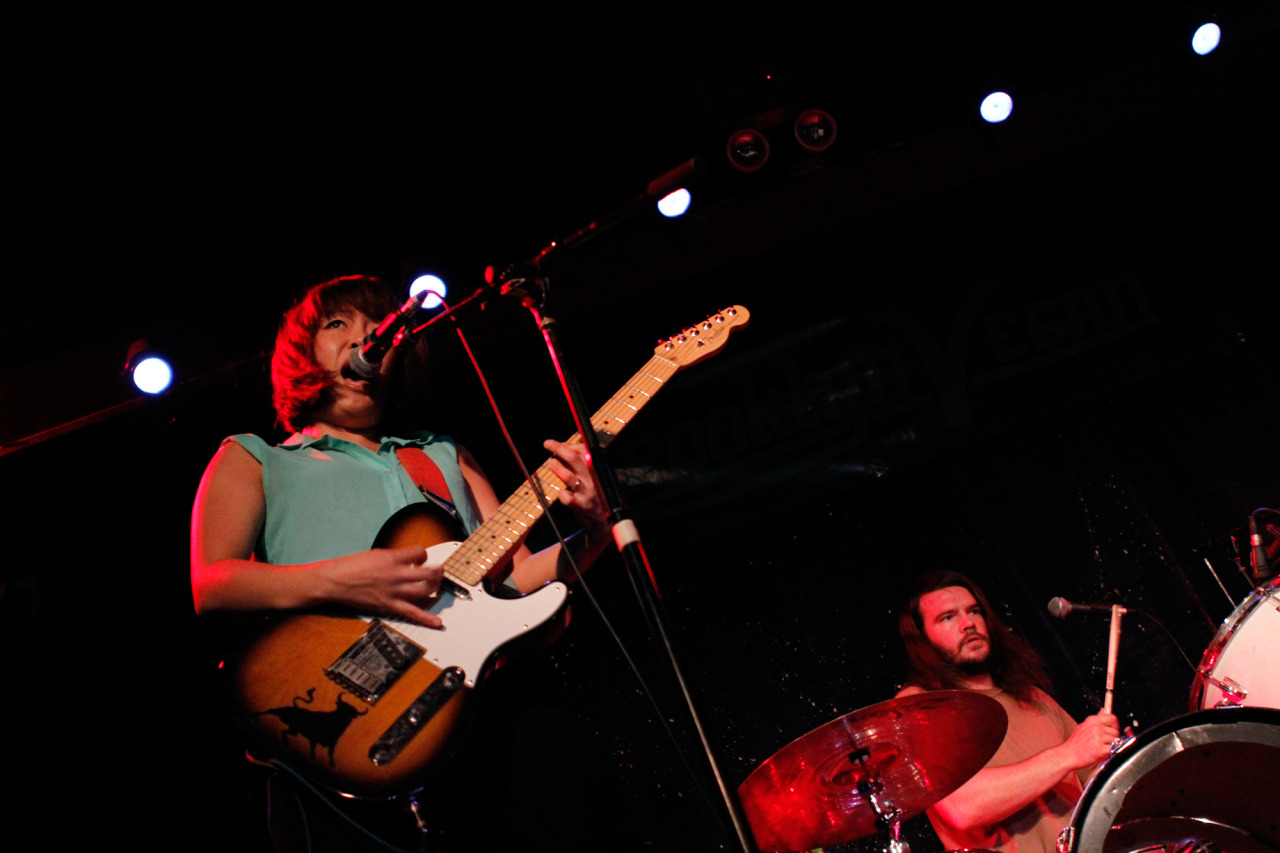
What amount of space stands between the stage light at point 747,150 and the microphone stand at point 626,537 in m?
2.69

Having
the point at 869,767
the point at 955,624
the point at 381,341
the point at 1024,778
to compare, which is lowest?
the point at 1024,778

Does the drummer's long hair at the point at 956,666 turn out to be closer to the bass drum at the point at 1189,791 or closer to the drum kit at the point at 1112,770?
the drum kit at the point at 1112,770

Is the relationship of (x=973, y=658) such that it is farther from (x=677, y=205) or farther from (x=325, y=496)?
(x=325, y=496)

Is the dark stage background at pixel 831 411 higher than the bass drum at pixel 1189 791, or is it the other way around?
the dark stage background at pixel 831 411

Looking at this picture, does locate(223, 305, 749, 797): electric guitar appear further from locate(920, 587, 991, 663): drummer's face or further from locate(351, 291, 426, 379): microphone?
locate(920, 587, 991, 663): drummer's face

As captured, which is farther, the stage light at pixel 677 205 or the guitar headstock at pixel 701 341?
the stage light at pixel 677 205

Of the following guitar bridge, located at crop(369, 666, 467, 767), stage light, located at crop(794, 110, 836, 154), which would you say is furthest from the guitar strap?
stage light, located at crop(794, 110, 836, 154)

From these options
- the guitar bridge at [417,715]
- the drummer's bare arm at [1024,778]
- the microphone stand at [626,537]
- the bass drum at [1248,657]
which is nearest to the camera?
the microphone stand at [626,537]

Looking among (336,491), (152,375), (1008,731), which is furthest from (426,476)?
(1008,731)

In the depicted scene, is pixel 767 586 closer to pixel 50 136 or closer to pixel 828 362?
pixel 828 362

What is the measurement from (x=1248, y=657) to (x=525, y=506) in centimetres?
232

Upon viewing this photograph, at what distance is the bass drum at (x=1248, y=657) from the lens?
249 cm

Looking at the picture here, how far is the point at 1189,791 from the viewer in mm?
1898

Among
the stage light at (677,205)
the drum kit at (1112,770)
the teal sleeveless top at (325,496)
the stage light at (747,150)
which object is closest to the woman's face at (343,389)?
the teal sleeveless top at (325,496)
